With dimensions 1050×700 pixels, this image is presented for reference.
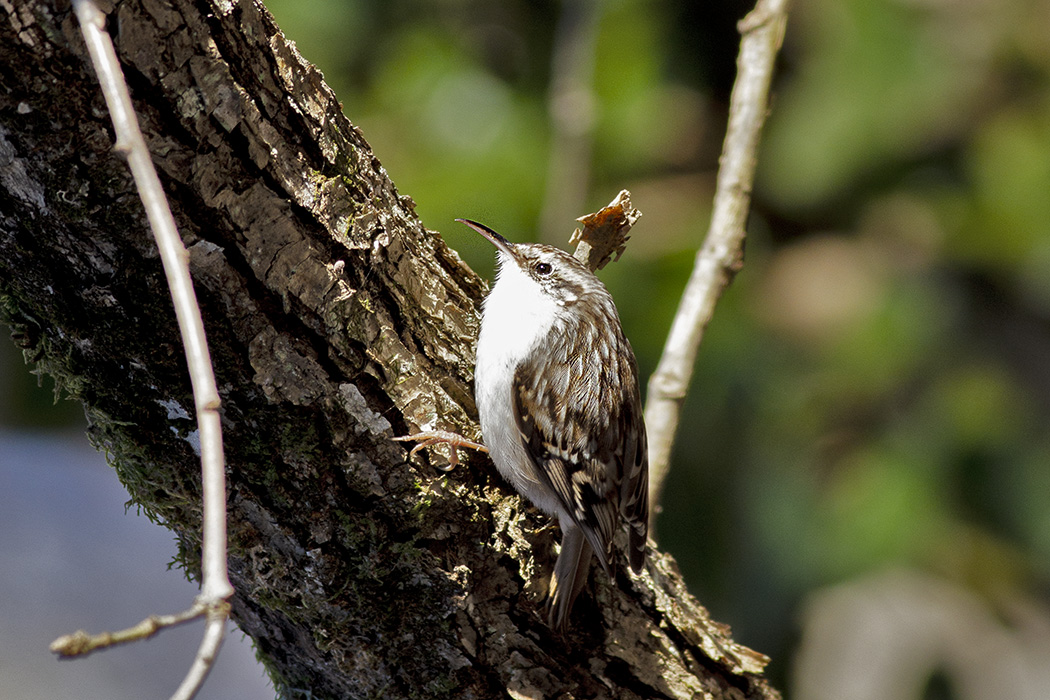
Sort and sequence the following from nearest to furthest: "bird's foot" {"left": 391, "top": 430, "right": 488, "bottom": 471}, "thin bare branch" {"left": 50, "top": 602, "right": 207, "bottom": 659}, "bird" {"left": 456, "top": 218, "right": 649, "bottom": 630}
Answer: "thin bare branch" {"left": 50, "top": 602, "right": 207, "bottom": 659}
"bird's foot" {"left": 391, "top": 430, "right": 488, "bottom": 471}
"bird" {"left": 456, "top": 218, "right": 649, "bottom": 630}

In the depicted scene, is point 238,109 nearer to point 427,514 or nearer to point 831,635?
point 427,514

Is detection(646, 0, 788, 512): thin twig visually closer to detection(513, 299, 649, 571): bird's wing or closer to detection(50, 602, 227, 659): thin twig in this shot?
detection(513, 299, 649, 571): bird's wing

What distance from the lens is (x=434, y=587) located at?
4.77ft

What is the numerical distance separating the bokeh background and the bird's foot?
1.43 m

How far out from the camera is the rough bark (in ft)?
3.71

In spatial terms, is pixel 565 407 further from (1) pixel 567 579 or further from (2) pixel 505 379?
(1) pixel 567 579

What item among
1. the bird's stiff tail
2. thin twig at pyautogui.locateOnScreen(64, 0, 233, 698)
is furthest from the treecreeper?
thin twig at pyautogui.locateOnScreen(64, 0, 233, 698)

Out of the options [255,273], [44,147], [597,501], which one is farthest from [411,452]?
[44,147]

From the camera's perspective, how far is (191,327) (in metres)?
0.83

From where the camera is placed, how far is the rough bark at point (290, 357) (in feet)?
3.71

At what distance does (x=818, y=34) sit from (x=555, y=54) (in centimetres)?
106

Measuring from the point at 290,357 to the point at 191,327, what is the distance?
463 mm

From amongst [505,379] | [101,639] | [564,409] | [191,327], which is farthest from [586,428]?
[101,639]

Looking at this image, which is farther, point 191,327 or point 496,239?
point 496,239
